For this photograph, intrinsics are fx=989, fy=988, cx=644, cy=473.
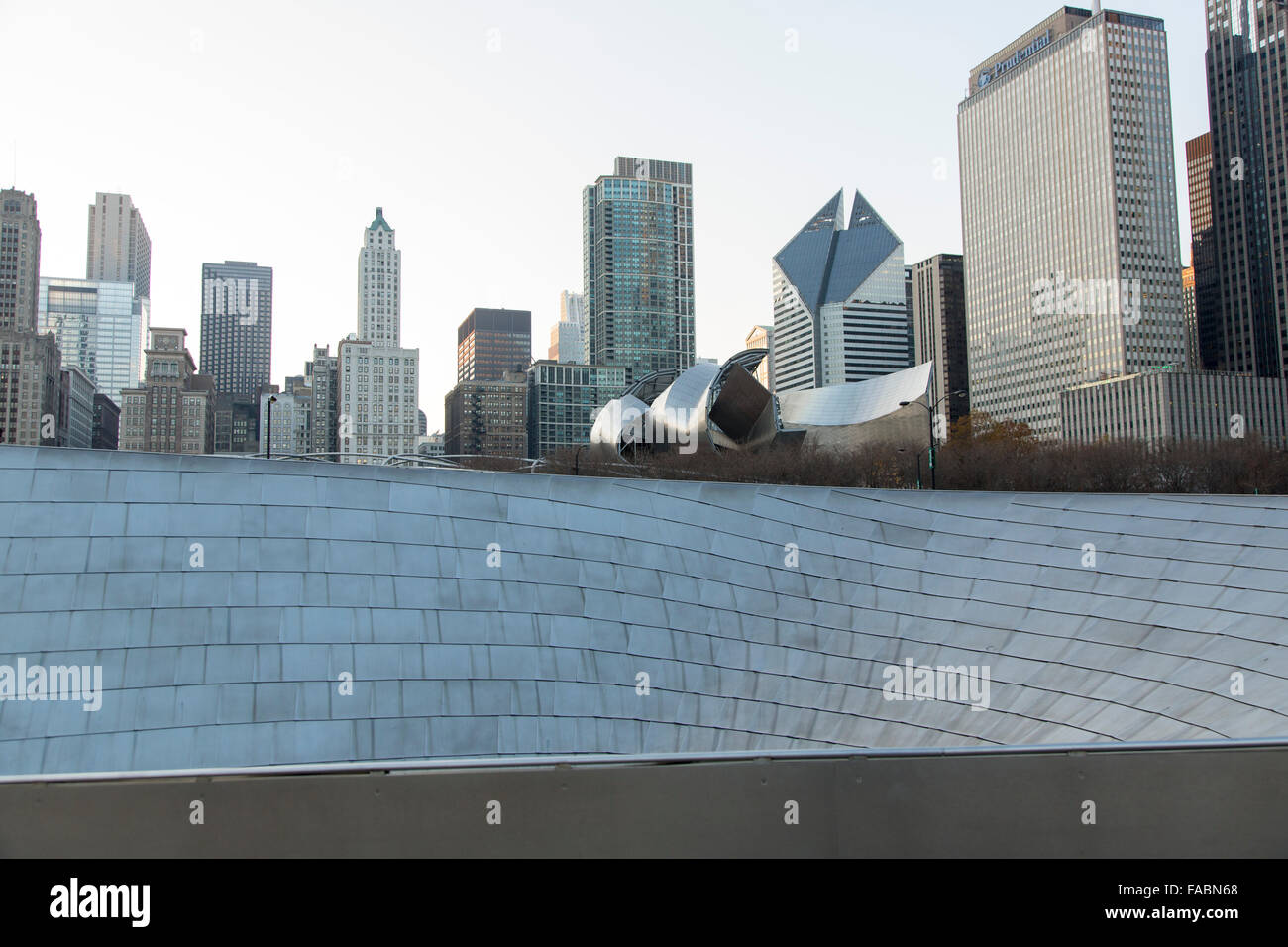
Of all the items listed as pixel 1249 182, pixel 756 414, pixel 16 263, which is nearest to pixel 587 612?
pixel 756 414

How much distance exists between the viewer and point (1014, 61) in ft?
583

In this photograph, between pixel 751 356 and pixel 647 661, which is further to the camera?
pixel 751 356

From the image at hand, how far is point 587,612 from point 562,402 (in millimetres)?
177991

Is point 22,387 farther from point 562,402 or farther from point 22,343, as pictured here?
point 562,402

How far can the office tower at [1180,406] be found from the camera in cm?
12925

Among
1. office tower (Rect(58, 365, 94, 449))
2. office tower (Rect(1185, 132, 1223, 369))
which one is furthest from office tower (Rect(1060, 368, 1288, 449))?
office tower (Rect(58, 365, 94, 449))


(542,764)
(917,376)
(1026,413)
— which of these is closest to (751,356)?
(917,376)

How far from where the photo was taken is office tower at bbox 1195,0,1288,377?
163 m

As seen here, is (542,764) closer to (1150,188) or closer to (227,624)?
(227,624)

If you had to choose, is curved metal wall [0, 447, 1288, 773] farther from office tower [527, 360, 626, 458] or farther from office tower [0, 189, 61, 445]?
office tower [527, 360, 626, 458]

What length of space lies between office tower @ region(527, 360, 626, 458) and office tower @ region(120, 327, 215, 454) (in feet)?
195

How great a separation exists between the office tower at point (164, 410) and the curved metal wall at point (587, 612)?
562 feet

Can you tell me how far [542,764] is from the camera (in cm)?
491
